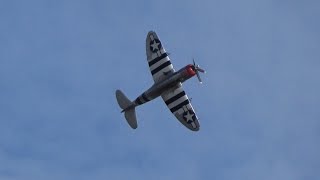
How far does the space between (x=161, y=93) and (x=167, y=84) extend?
1.84 m

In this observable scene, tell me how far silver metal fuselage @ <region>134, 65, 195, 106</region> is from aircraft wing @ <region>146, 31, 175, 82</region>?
2.71ft

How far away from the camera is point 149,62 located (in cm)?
11669

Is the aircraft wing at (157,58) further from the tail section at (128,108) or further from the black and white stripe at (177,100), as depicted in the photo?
the tail section at (128,108)

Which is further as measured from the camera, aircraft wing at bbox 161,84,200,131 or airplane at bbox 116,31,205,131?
aircraft wing at bbox 161,84,200,131

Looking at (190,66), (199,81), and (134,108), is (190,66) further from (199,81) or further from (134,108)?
(134,108)

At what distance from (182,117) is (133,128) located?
20.1 feet

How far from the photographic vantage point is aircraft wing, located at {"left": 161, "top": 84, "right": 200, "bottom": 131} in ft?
381

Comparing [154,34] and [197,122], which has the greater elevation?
[154,34]

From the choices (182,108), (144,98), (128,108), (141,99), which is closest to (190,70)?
(182,108)

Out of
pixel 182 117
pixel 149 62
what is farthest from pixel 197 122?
pixel 149 62

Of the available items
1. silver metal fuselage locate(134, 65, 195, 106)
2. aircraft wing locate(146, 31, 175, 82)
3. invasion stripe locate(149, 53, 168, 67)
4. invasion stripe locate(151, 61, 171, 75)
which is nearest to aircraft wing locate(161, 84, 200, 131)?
silver metal fuselage locate(134, 65, 195, 106)

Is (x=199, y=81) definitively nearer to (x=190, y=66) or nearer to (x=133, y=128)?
(x=190, y=66)

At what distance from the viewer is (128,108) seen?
11719 centimetres

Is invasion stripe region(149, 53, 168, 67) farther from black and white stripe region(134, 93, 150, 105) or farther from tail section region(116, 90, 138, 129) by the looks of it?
tail section region(116, 90, 138, 129)
